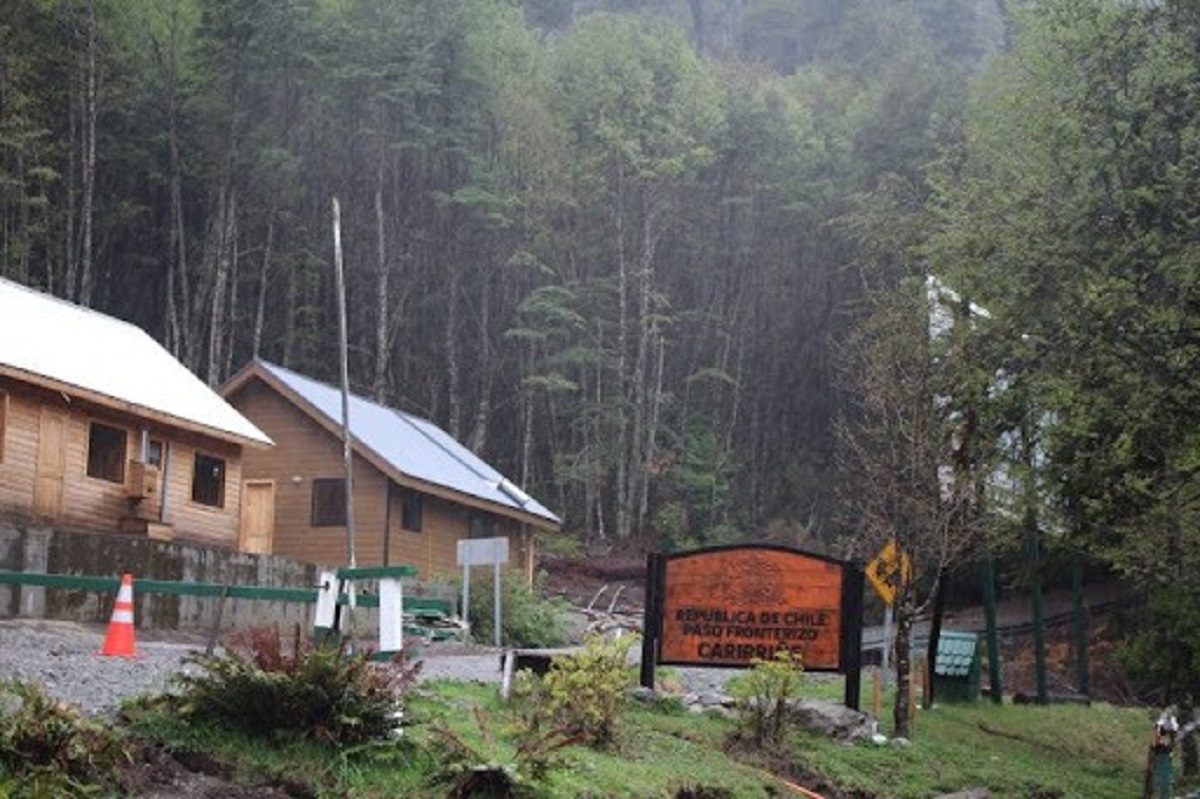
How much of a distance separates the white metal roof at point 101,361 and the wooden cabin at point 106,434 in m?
0.03

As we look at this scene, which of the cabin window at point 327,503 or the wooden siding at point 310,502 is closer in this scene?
the wooden siding at point 310,502

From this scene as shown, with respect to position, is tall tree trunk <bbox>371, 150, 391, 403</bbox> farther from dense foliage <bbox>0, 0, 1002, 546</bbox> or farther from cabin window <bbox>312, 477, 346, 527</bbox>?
cabin window <bbox>312, 477, 346, 527</bbox>

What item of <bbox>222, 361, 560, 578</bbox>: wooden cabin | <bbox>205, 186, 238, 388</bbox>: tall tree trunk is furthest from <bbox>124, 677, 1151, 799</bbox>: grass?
<bbox>205, 186, 238, 388</bbox>: tall tree trunk

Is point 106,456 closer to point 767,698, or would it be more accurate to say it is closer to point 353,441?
point 353,441

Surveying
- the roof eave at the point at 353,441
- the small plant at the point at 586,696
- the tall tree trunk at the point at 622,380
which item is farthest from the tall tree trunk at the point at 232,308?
the small plant at the point at 586,696

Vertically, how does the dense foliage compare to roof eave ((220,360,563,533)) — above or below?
above

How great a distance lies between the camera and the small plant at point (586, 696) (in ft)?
41.7

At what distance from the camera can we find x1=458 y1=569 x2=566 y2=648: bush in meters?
27.5

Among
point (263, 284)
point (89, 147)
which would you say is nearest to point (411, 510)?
point (263, 284)

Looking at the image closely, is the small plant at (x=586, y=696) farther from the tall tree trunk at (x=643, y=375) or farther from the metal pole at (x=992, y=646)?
the tall tree trunk at (x=643, y=375)

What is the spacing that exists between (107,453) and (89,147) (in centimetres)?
1608

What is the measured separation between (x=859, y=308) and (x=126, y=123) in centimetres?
2120

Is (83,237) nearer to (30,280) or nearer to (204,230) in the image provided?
(30,280)

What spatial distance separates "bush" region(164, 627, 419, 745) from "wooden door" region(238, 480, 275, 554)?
23.9 metres
